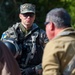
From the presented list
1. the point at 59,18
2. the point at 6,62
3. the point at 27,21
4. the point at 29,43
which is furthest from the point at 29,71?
the point at 59,18

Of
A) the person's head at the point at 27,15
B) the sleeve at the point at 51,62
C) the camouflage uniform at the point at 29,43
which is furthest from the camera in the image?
the person's head at the point at 27,15

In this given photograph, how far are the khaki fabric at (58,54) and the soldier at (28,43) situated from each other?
2019 millimetres

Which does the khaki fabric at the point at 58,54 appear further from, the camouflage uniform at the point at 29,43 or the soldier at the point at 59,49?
the camouflage uniform at the point at 29,43

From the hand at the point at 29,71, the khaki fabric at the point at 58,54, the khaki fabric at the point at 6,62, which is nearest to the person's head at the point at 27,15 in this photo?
the hand at the point at 29,71

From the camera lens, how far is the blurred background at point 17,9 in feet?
37.4

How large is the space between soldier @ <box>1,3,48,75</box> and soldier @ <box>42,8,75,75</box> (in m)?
1.94

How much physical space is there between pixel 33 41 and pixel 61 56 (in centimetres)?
210

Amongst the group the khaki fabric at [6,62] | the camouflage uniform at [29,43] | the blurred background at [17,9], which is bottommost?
the blurred background at [17,9]

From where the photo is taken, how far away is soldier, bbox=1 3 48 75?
5902 millimetres

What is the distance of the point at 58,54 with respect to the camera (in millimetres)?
3807

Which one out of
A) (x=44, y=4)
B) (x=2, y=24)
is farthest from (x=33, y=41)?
(x=44, y=4)

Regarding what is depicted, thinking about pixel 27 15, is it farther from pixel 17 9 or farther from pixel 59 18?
pixel 17 9

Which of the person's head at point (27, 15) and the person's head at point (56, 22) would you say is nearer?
the person's head at point (56, 22)

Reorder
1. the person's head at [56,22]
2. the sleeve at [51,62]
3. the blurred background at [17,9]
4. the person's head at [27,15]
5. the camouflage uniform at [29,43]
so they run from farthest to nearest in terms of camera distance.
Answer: the blurred background at [17,9] → the person's head at [27,15] → the camouflage uniform at [29,43] → the person's head at [56,22] → the sleeve at [51,62]
